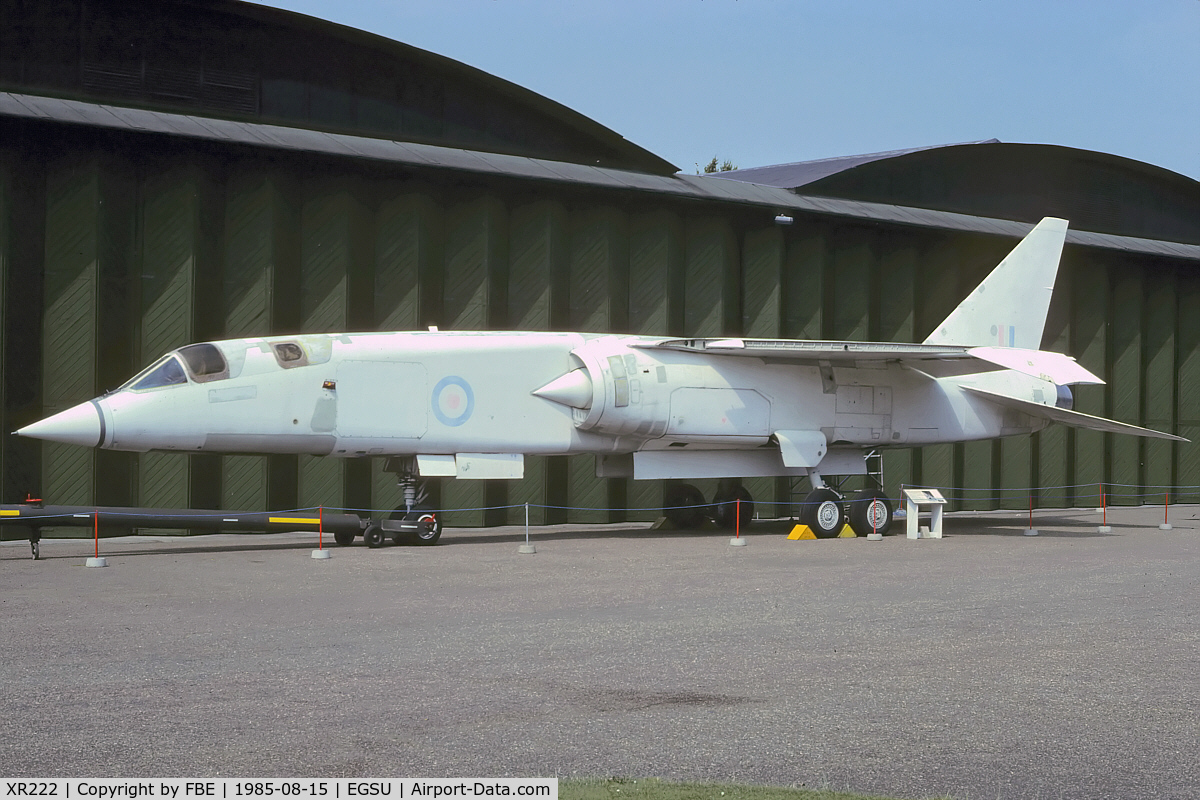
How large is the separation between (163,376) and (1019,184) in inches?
865

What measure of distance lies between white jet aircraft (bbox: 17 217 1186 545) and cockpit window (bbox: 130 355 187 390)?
17 mm

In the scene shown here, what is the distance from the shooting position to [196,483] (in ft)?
62.1

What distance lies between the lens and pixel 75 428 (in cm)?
1346

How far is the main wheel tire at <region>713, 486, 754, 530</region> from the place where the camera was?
19.9 meters

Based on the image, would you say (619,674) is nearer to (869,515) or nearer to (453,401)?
(453,401)

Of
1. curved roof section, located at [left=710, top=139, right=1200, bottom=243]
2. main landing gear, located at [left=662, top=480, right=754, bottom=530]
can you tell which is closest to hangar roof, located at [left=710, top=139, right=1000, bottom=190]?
curved roof section, located at [left=710, top=139, right=1200, bottom=243]

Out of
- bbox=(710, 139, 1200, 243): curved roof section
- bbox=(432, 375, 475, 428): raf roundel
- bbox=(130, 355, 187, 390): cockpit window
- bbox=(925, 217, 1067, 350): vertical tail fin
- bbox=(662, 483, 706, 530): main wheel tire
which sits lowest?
bbox=(662, 483, 706, 530): main wheel tire

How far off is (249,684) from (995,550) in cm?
1140

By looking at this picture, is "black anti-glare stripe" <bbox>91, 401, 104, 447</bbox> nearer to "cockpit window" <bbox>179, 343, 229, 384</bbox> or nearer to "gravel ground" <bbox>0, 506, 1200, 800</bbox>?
"cockpit window" <bbox>179, 343, 229, 384</bbox>

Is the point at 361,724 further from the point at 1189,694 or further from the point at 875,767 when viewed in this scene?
the point at 1189,694

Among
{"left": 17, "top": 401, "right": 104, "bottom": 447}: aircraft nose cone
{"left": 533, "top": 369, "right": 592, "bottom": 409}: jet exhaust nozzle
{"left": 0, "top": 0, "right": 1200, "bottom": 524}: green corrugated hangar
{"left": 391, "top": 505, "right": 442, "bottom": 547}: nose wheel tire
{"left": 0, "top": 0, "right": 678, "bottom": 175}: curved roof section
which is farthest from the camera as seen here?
{"left": 0, "top": 0, "right": 678, "bottom": 175}: curved roof section

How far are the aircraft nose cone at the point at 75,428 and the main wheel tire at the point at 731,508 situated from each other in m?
10.2

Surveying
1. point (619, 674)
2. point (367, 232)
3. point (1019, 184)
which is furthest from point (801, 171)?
point (619, 674)

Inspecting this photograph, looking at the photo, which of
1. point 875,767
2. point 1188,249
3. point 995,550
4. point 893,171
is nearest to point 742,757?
point 875,767
